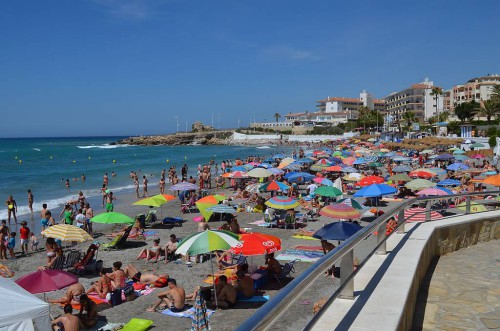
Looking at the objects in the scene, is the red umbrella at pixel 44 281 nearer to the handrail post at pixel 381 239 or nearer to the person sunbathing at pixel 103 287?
the person sunbathing at pixel 103 287

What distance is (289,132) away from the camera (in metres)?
129

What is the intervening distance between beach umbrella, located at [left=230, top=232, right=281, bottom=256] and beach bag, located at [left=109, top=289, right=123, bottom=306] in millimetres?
2615

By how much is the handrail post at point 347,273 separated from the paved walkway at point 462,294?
49.5 inches

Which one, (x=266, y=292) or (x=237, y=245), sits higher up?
(x=237, y=245)

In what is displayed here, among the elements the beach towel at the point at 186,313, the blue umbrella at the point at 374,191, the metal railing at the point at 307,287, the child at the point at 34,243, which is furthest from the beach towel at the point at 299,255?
the child at the point at 34,243

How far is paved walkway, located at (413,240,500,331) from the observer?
158 inches

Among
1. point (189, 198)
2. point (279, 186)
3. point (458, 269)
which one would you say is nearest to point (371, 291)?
point (458, 269)

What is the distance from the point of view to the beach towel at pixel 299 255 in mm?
11846

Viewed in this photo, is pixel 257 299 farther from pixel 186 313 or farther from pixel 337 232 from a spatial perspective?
pixel 337 232

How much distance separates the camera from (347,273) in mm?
3002

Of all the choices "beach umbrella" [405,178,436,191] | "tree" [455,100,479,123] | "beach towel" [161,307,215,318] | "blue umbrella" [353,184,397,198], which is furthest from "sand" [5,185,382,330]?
"tree" [455,100,479,123]

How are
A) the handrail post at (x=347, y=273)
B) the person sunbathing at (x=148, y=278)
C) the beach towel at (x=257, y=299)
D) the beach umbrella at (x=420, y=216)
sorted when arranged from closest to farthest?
Answer: the handrail post at (x=347, y=273) → the beach umbrella at (x=420, y=216) → the beach towel at (x=257, y=299) → the person sunbathing at (x=148, y=278)

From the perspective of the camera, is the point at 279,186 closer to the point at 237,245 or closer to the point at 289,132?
the point at 237,245

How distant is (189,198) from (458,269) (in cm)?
1878
